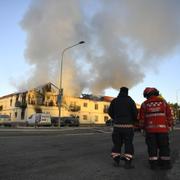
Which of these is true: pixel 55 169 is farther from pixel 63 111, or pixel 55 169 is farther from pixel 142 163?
pixel 63 111

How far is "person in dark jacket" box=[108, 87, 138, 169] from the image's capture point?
7.57m

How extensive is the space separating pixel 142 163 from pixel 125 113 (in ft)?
4.06

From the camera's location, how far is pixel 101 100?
9119 centimetres

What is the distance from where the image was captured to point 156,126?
7383 mm

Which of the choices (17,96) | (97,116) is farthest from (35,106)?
(97,116)

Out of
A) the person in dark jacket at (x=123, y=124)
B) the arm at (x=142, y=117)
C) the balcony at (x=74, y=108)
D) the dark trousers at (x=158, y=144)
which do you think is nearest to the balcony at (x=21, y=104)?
the balcony at (x=74, y=108)

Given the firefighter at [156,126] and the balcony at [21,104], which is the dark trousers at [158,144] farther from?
the balcony at [21,104]

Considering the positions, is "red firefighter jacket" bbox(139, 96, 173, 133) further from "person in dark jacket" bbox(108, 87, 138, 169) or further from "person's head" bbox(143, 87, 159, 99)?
"person in dark jacket" bbox(108, 87, 138, 169)

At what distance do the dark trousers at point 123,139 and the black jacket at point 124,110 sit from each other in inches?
8.0

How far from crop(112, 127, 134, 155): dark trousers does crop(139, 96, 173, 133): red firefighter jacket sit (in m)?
0.34

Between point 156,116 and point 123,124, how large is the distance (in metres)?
0.76

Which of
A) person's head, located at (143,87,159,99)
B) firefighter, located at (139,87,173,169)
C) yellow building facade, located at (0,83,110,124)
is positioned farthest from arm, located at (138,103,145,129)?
yellow building facade, located at (0,83,110,124)

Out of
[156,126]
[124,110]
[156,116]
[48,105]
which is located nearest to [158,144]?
[156,126]

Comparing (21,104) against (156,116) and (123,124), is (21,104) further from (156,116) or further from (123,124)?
(156,116)
